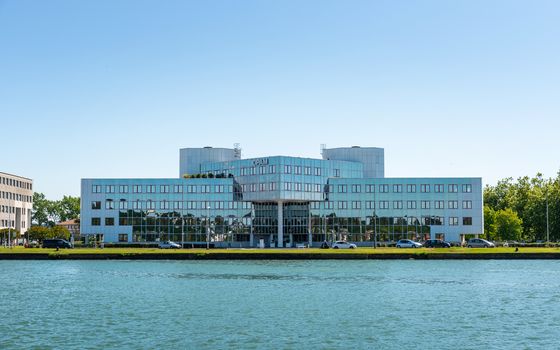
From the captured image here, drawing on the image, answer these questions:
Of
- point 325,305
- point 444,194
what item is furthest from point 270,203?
point 325,305

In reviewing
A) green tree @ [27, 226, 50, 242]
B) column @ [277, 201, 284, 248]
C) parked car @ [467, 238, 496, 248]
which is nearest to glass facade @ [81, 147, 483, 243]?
column @ [277, 201, 284, 248]

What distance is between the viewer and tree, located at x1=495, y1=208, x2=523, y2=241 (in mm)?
178125

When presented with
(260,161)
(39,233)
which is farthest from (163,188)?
(39,233)

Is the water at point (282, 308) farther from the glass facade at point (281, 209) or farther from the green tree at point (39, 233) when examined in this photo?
the green tree at point (39, 233)

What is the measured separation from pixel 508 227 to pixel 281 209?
5941 centimetres

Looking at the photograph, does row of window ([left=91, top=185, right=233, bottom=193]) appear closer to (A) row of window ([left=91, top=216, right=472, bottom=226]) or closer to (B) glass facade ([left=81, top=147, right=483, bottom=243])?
(B) glass facade ([left=81, top=147, right=483, bottom=243])

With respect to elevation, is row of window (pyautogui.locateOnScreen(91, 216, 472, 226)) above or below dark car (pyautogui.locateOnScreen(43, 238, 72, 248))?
above

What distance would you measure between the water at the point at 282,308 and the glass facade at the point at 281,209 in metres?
62.8

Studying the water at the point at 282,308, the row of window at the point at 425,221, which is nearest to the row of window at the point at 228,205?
the row of window at the point at 425,221

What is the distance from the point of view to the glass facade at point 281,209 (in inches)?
6270

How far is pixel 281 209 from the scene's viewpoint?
159 meters

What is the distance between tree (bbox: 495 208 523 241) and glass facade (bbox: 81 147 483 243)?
71.2ft

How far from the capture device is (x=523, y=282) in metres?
75.8

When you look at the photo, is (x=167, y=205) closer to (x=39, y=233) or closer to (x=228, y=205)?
(x=228, y=205)
